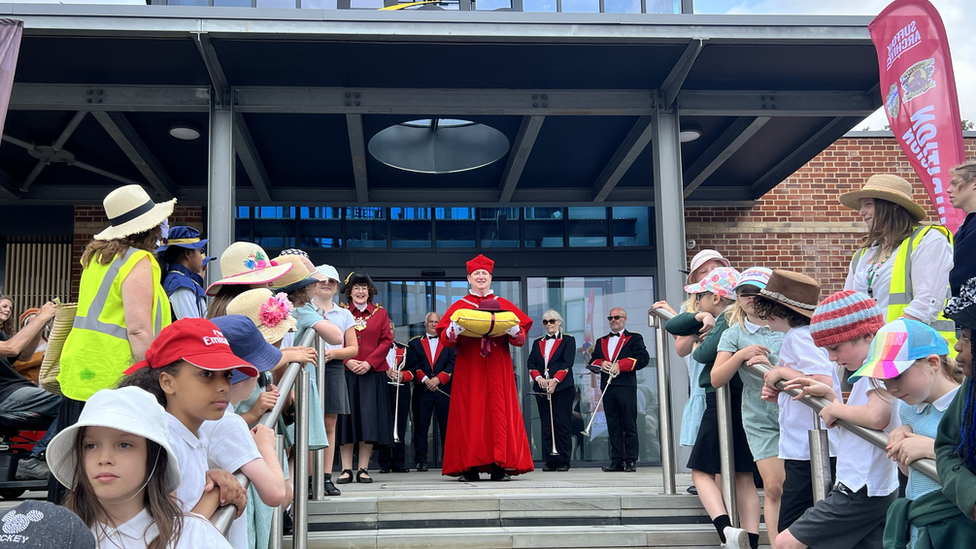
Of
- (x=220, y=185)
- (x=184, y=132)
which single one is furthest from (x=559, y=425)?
(x=184, y=132)

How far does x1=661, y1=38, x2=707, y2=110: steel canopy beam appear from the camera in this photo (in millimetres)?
6114

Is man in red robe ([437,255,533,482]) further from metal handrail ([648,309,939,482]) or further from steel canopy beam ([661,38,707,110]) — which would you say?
metal handrail ([648,309,939,482])

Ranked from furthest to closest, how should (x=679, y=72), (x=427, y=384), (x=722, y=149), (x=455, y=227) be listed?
(x=455, y=227) < (x=427, y=384) < (x=722, y=149) < (x=679, y=72)

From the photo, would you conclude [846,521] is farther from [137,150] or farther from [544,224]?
[544,224]

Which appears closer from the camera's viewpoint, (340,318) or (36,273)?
(340,318)

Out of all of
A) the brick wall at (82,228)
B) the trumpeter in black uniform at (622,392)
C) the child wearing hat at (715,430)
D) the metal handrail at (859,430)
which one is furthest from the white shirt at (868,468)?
the brick wall at (82,228)

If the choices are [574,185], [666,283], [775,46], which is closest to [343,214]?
[574,185]

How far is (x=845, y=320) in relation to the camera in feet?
9.82


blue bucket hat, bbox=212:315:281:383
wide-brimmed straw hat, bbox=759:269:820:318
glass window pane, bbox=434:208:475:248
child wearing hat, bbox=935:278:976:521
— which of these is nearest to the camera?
child wearing hat, bbox=935:278:976:521

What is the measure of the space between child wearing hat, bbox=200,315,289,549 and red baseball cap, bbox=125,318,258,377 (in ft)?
0.76

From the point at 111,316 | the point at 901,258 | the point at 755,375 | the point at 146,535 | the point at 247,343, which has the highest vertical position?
the point at 901,258

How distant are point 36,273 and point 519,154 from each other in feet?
17.5

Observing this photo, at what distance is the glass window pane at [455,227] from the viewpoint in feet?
32.9

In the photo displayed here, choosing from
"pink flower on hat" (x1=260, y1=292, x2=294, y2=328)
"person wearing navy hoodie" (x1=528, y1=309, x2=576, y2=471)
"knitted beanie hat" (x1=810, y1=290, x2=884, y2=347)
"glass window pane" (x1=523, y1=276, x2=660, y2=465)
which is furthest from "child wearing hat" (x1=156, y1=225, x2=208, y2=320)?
"glass window pane" (x1=523, y1=276, x2=660, y2=465)
